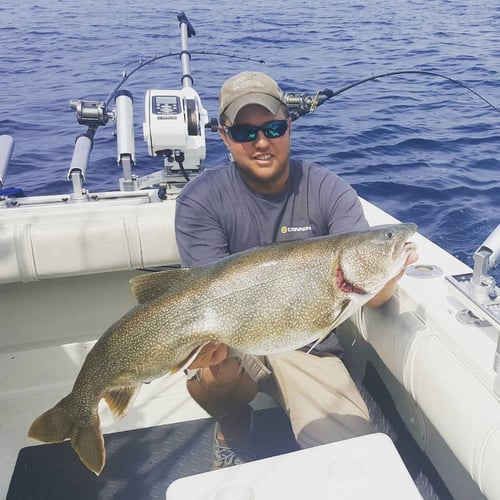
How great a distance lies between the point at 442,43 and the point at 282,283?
1614cm

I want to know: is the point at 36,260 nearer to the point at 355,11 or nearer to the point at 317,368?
the point at 317,368

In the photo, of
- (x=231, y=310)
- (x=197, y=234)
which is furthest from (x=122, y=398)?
(x=197, y=234)

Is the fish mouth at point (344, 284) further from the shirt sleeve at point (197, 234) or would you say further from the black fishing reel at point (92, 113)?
the black fishing reel at point (92, 113)

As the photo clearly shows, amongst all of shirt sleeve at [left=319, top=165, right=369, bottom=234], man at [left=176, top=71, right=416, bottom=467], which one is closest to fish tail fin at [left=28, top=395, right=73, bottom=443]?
man at [left=176, top=71, right=416, bottom=467]

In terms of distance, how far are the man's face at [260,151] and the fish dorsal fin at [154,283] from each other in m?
0.82

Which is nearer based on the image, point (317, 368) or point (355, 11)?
point (317, 368)

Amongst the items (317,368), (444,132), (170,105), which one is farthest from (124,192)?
(444,132)

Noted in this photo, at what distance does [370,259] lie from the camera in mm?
2203

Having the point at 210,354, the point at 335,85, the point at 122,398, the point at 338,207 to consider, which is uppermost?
the point at 338,207

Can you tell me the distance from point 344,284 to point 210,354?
2.03 ft

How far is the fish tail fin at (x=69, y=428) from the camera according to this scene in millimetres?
2258

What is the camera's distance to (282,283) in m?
2.18

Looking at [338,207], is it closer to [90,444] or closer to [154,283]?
[154,283]

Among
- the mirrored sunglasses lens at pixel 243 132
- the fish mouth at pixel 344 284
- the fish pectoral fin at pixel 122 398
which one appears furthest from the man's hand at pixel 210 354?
the mirrored sunglasses lens at pixel 243 132
